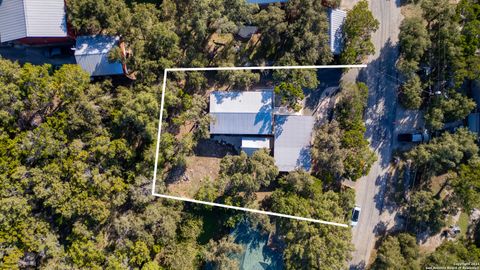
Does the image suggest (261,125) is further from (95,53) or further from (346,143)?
(95,53)

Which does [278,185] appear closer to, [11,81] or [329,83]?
[329,83]

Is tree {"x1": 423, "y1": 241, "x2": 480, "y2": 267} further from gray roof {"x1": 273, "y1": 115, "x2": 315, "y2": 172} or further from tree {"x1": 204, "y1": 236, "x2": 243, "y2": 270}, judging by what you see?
tree {"x1": 204, "y1": 236, "x2": 243, "y2": 270}

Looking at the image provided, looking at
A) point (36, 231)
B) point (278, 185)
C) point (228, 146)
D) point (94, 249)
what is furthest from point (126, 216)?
point (278, 185)

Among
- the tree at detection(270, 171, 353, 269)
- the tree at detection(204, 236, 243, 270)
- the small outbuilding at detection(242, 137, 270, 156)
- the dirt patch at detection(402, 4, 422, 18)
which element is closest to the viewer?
the tree at detection(270, 171, 353, 269)

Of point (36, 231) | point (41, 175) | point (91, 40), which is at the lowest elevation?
point (36, 231)

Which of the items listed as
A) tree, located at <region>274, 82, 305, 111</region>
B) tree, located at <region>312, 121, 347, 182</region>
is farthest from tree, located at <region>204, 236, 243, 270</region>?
tree, located at <region>274, 82, 305, 111</region>

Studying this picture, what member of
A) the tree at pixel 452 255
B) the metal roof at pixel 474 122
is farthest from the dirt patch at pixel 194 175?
the metal roof at pixel 474 122

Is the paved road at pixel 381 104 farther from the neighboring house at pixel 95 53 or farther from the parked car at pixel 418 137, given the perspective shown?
the neighboring house at pixel 95 53
